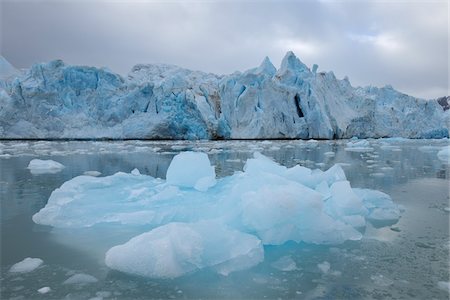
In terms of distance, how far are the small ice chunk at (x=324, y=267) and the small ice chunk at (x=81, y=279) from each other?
1386 mm

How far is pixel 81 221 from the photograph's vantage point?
3.37 m

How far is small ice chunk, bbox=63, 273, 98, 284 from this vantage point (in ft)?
6.88

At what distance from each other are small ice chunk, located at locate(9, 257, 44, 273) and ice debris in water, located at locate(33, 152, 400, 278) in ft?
1.55

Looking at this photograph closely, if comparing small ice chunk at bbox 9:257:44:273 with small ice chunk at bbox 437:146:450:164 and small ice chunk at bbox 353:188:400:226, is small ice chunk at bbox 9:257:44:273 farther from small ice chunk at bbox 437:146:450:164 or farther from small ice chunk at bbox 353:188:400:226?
small ice chunk at bbox 437:146:450:164

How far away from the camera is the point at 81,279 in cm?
213

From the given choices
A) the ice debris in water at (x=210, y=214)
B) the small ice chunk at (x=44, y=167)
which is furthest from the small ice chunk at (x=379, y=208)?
the small ice chunk at (x=44, y=167)

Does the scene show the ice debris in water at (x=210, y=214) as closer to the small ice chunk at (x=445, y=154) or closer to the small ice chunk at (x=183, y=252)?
the small ice chunk at (x=183, y=252)

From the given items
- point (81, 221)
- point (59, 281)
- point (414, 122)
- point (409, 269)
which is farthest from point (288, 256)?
point (414, 122)

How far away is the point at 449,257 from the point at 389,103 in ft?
114

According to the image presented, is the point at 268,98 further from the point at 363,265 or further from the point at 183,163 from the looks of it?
the point at 363,265

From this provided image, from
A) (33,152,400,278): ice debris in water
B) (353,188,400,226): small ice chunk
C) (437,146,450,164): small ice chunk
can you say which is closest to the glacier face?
(437,146,450,164): small ice chunk

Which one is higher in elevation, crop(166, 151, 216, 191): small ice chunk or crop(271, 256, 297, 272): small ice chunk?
crop(166, 151, 216, 191): small ice chunk

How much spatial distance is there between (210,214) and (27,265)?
4.97 ft

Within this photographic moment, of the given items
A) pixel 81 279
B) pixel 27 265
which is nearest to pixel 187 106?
pixel 27 265
